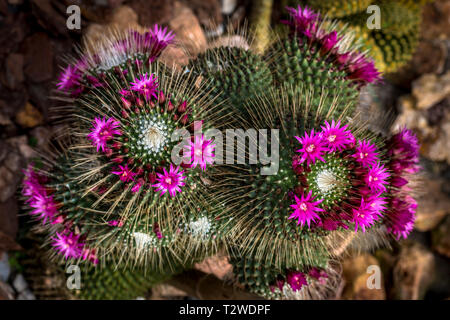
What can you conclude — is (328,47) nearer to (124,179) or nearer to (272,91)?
(272,91)

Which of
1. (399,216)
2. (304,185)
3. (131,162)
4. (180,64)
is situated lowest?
(399,216)

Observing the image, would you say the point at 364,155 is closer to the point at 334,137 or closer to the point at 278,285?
the point at 334,137

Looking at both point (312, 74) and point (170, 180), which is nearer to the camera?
point (170, 180)

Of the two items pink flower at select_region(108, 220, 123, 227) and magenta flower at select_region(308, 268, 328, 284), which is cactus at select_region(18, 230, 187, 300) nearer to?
pink flower at select_region(108, 220, 123, 227)

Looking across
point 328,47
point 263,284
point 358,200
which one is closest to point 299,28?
point 328,47

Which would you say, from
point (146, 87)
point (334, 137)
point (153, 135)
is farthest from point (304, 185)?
point (146, 87)

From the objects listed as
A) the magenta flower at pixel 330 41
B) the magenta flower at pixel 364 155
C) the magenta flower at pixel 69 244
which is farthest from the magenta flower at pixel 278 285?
the magenta flower at pixel 330 41

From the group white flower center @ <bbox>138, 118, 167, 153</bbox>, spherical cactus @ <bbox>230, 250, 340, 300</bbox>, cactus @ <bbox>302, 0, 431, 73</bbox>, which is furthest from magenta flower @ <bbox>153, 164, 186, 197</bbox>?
cactus @ <bbox>302, 0, 431, 73</bbox>
